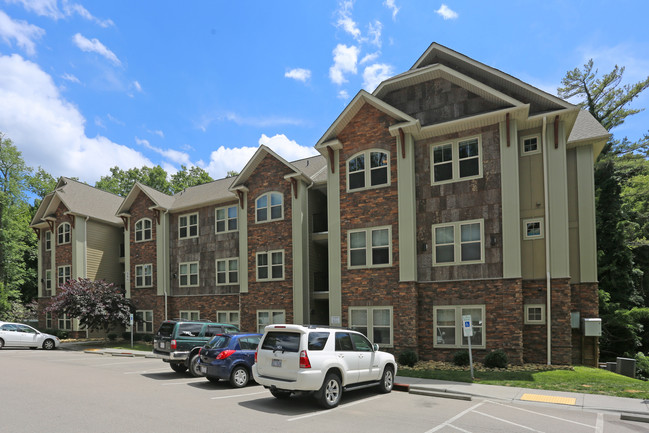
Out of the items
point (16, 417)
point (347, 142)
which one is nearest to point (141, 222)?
point (347, 142)

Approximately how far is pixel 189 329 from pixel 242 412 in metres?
7.01

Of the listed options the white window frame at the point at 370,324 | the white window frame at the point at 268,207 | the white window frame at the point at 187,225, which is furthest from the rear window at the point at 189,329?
the white window frame at the point at 187,225

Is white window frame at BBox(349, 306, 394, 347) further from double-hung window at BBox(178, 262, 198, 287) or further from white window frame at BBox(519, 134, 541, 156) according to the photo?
double-hung window at BBox(178, 262, 198, 287)

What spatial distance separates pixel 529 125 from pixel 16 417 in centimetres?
1829

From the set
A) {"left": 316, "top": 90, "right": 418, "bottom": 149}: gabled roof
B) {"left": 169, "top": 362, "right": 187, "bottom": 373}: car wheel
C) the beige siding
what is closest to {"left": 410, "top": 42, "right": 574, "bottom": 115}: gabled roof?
{"left": 316, "top": 90, "right": 418, "bottom": 149}: gabled roof

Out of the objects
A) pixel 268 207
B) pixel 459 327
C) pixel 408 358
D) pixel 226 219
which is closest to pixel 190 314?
pixel 226 219

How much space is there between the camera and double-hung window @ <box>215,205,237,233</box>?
88.7 feet

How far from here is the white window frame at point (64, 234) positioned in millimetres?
34062

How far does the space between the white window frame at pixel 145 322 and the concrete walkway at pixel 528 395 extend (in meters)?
21.0

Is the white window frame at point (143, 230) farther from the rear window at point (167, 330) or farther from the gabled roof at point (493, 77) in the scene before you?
the gabled roof at point (493, 77)

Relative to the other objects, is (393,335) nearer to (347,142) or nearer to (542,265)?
(542,265)

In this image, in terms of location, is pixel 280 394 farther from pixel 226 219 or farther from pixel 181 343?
pixel 226 219

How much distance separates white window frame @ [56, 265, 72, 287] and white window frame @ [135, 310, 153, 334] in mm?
7453

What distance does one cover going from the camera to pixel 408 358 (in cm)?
1717
